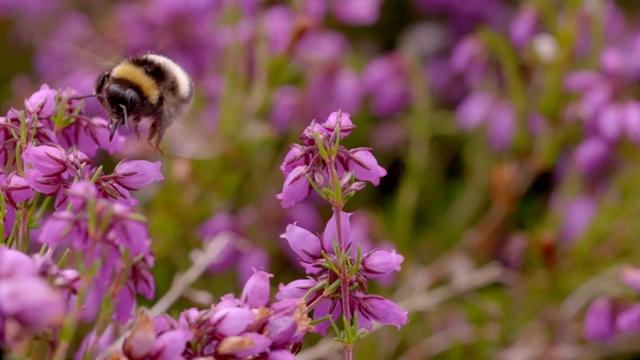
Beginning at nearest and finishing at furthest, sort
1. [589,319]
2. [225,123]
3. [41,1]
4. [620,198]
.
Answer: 1. [589,319]
2. [225,123]
3. [620,198]
4. [41,1]

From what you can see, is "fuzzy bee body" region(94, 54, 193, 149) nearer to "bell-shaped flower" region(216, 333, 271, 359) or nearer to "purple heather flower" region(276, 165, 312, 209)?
A: "purple heather flower" region(276, 165, 312, 209)

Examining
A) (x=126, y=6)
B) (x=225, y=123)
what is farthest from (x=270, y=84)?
(x=126, y=6)

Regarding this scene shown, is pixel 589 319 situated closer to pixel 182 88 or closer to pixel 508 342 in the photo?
pixel 508 342

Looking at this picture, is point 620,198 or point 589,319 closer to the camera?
point 589,319

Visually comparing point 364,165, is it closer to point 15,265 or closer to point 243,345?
point 243,345

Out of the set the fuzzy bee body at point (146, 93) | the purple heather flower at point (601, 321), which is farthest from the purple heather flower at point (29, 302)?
the purple heather flower at point (601, 321)
